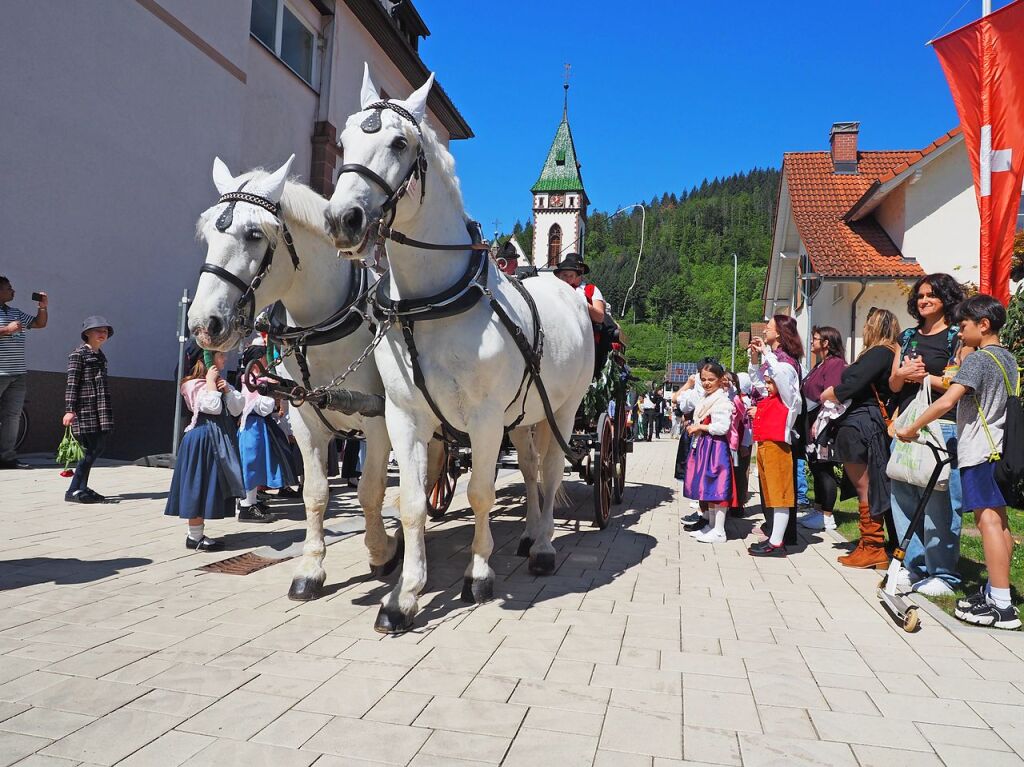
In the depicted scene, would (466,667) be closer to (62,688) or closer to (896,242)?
(62,688)

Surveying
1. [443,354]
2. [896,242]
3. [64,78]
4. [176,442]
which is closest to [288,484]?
[176,442]

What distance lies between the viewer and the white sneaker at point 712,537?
614 cm

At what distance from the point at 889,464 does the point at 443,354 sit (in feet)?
9.92

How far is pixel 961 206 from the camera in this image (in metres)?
15.1

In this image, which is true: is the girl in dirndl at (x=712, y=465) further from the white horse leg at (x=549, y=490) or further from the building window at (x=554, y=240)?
the building window at (x=554, y=240)

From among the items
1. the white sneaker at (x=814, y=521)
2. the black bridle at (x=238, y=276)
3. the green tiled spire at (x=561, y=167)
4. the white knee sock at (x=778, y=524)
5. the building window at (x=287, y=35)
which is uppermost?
the green tiled spire at (x=561, y=167)

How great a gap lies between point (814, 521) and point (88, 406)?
7443 mm

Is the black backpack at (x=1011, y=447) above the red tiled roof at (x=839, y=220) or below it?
below

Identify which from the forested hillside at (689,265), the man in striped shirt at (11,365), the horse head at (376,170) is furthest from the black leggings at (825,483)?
the forested hillside at (689,265)

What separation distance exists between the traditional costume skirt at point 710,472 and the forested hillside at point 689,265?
3280 inches

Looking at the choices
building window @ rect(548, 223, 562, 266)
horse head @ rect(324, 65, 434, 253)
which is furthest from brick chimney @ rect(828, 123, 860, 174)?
building window @ rect(548, 223, 562, 266)

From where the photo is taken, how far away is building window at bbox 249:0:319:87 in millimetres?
13227

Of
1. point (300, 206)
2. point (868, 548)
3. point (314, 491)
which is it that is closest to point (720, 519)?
point (868, 548)

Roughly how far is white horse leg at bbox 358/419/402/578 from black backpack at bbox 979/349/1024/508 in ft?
11.3
